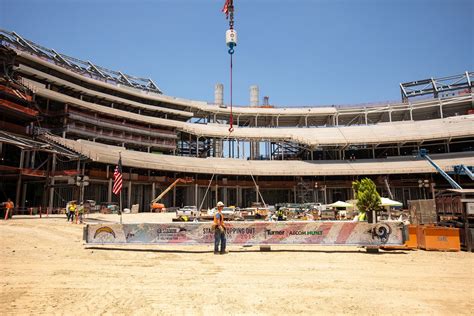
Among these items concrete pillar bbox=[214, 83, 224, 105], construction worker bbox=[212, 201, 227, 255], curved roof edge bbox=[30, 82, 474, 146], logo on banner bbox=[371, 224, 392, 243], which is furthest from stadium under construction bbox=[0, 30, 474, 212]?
logo on banner bbox=[371, 224, 392, 243]

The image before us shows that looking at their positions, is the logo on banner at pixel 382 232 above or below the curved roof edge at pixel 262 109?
below

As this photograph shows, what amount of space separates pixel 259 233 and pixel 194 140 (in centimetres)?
5309

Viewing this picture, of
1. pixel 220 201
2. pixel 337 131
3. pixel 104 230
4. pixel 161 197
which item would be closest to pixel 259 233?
pixel 104 230

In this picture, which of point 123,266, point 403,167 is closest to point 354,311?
point 123,266

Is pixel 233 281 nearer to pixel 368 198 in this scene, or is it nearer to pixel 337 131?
pixel 368 198

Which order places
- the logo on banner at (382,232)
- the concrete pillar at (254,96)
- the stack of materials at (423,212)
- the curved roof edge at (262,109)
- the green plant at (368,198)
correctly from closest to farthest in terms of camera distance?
the logo on banner at (382,232) < the green plant at (368,198) < the stack of materials at (423,212) < the curved roof edge at (262,109) < the concrete pillar at (254,96)

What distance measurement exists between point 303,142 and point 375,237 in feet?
139

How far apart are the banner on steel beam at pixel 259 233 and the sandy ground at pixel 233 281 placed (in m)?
0.51

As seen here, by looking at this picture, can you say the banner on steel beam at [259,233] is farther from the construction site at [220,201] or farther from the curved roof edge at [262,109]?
the curved roof edge at [262,109]

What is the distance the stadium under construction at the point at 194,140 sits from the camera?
3828cm

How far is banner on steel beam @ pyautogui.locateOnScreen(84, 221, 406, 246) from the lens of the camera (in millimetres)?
13195

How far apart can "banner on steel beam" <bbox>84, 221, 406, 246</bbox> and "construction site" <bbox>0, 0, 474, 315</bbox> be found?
1.9 inches

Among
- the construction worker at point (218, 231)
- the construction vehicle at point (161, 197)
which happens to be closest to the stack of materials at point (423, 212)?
the construction worker at point (218, 231)

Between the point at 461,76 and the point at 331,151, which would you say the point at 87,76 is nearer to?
the point at 331,151
